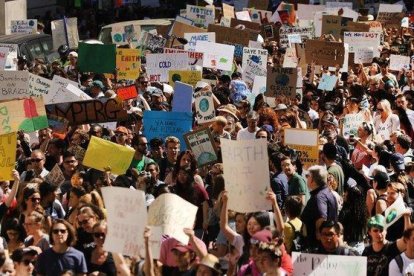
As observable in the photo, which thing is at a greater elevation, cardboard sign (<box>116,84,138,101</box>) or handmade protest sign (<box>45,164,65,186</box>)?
handmade protest sign (<box>45,164,65,186</box>)

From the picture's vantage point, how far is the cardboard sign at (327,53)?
23.2 metres

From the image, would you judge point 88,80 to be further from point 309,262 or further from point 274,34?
point 309,262

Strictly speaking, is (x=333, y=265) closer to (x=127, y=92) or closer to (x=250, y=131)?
(x=250, y=131)

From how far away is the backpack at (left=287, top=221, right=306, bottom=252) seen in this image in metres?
11.3

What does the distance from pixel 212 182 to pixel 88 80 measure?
844cm

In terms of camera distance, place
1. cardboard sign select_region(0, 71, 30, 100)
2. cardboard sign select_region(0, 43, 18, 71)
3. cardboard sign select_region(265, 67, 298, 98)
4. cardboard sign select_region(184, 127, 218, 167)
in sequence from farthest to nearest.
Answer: cardboard sign select_region(0, 43, 18, 71) < cardboard sign select_region(265, 67, 298, 98) < cardboard sign select_region(0, 71, 30, 100) < cardboard sign select_region(184, 127, 218, 167)

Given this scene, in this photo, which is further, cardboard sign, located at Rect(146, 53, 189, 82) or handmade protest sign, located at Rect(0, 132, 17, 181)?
cardboard sign, located at Rect(146, 53, 189, 82)

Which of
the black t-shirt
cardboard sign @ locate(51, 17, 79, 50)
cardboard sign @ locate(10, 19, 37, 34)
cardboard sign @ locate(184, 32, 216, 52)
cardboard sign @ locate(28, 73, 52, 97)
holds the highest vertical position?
the black t-shirt

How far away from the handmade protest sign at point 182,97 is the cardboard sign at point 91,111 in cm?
111

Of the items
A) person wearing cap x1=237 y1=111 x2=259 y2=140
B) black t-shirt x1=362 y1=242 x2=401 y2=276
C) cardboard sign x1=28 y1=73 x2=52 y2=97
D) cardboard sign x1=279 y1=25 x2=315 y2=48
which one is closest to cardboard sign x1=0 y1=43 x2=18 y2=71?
cardboard sign x1=28 y1=73 x2=52 y2=97

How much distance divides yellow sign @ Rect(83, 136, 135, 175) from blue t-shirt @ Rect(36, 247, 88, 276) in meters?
3.35

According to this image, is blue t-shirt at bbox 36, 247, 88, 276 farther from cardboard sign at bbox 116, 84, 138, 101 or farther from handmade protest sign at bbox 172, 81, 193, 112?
cardboard sign at bbox 116, 84, 138, 101

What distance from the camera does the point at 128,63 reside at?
2178 centimetres

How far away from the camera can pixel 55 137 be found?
1583cm
